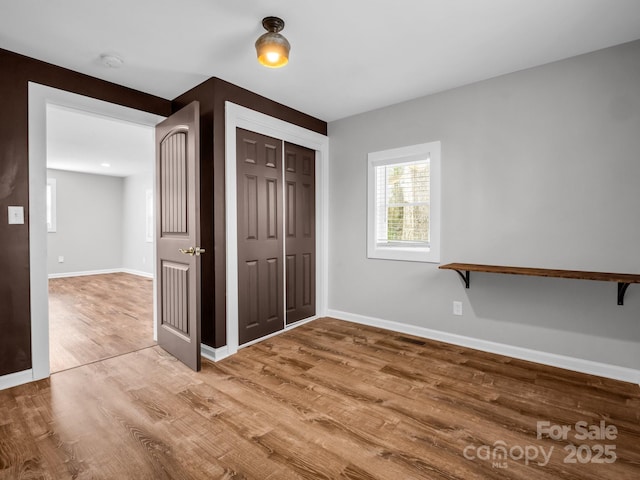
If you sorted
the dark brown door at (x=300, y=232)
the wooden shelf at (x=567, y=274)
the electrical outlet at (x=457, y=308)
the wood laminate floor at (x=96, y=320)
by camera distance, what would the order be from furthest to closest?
the dark brown door at (x=300, y=232)
the electrical outlet at (x=457, y=308)
the wood laminate floor at (x=96, y=320)
the wooden shelf at (x=567, y=274)

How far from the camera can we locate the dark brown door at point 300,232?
3.74 metres

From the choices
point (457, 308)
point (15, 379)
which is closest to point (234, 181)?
point (15, 379)

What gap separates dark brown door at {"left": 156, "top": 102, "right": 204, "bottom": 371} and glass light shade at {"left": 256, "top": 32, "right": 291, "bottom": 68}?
0.75 meters

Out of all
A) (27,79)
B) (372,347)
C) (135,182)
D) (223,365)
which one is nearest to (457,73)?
(372,347)

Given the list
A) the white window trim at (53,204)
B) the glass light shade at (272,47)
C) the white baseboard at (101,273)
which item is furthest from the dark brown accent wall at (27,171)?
the white window trim at (53,204)

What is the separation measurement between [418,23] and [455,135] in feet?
4.20

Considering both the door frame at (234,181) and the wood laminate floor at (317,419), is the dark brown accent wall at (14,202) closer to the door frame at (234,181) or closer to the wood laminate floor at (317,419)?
the wood laminate floor at (317,419)

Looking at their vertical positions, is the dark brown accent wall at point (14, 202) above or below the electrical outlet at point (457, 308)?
above

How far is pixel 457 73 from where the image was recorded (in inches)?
113

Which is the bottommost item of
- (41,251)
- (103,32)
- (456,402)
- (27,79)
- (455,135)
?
(456,402)

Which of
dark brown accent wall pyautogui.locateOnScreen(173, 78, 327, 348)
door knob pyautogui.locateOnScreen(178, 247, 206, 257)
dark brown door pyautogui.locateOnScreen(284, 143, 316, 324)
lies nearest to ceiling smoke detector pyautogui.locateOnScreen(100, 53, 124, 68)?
dark brown accent wall pyautogui.locateOnScreen(173, 78, 327, 348)

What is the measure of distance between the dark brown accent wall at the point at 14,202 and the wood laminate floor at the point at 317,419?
36 cm

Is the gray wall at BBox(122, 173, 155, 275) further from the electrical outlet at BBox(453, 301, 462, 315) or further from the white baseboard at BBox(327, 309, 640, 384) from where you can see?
the electrical outlet at BBox(453, 301, 462, 315)

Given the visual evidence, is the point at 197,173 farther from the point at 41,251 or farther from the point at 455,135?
the point at 455,135
